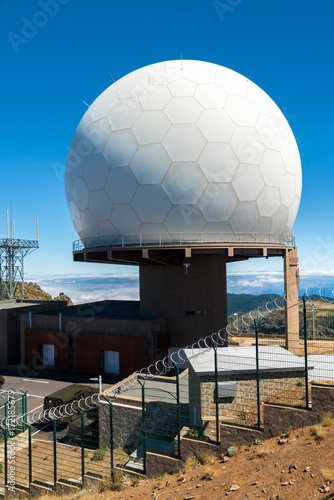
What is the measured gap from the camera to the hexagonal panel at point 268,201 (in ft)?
63.2

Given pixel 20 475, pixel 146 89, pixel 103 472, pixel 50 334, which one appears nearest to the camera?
pixel 103 472

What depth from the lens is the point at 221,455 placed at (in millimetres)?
9039

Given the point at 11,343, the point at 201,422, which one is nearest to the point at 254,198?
the point at 201,422

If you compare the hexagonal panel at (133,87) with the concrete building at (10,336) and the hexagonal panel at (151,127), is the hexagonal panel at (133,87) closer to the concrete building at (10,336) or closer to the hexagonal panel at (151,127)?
the hexagonal panel at (151,127)

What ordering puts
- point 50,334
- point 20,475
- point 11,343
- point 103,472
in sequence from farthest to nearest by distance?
point 11,343 → point 50,334 → point 20,475 → point 103,472

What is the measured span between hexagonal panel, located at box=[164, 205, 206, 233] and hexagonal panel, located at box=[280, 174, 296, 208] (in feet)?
17.4

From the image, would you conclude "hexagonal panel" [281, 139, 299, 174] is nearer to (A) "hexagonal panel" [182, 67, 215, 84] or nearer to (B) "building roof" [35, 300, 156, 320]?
(A) "hexagonal panel" [182, 67, 215, 84]

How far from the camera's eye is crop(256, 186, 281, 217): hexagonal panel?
19.3 meters

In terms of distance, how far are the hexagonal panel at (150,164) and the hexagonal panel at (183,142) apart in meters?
0.39

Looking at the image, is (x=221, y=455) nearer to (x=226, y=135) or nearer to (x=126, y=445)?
(x=126, y=445)

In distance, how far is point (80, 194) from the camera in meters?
21.1

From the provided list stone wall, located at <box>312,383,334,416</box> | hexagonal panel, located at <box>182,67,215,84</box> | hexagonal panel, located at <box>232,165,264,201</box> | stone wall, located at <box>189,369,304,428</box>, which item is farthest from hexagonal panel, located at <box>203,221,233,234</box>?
stone wall, located at <box>312,383,334,416</box>

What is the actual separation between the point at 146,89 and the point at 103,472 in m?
17.5

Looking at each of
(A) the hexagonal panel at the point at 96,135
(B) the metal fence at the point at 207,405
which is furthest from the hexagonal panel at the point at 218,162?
(B) the metal fence at the point at 207,405
